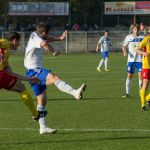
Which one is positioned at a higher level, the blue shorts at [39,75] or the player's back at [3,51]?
the player's back at [3,51]

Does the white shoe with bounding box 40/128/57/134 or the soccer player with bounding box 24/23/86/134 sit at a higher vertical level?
the soccer player with bounding box 24/23/86/134

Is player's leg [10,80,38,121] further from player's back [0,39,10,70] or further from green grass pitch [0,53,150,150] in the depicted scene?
green grass pitch [0,53,150,150]

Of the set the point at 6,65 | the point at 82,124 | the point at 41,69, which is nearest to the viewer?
the point at 6,65

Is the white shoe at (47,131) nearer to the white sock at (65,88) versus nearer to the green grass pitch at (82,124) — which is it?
the green grass pitch at (82,124)

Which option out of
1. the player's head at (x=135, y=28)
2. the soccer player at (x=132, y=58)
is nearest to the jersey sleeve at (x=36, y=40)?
the player's head at (x=135, y=28)

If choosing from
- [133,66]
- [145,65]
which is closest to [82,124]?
[145,65]

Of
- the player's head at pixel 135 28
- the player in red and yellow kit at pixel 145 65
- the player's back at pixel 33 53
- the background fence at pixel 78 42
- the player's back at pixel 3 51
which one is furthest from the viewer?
the background fence at pixel 78 42

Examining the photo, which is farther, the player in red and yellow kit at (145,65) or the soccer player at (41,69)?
the player in red and yellow kit at (145,65)

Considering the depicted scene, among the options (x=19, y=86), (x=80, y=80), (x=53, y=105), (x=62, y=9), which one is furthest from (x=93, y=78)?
(x=62, y=9)

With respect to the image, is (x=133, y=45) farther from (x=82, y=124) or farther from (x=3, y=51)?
(x=3, y=51)

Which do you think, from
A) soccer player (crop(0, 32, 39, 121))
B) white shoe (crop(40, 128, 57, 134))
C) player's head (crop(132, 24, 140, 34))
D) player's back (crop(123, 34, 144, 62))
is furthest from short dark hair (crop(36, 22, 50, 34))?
player's back (crop(123, 34, 144, 62))

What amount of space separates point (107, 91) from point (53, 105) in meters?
4.00

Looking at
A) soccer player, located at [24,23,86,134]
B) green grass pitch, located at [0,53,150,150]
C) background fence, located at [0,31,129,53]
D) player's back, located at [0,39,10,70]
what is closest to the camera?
green grass pitch, located at [0,53,150,150]

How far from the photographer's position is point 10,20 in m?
71.3
